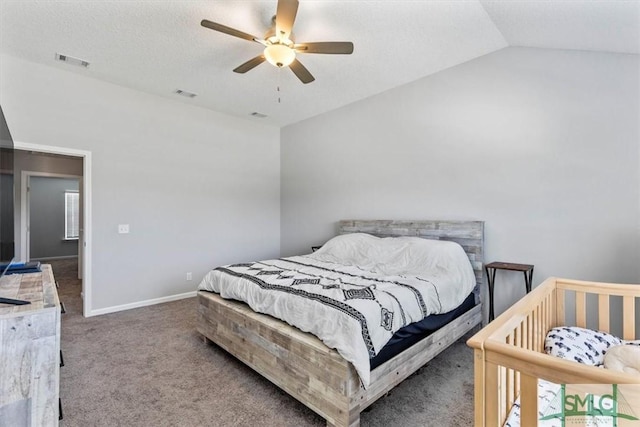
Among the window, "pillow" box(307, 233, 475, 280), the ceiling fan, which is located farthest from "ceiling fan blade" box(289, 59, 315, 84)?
the window

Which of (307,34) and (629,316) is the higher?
(307,34)

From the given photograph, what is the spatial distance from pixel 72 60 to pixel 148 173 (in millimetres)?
1455

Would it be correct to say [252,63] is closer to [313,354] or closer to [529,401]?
[313,354]

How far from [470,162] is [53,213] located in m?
10.1

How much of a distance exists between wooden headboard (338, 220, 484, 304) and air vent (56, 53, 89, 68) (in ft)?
12.4

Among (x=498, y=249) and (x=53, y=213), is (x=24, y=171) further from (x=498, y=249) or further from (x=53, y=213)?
(x=498, y=249)

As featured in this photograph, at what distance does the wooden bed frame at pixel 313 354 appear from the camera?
1.67m

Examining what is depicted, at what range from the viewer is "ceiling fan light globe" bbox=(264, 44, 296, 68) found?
2.40m

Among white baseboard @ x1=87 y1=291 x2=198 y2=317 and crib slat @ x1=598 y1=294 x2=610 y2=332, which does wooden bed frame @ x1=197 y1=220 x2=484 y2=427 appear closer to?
crib slat @ x1=598 y1=294 x2=610 y2=332

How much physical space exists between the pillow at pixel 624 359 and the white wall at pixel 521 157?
1.30m

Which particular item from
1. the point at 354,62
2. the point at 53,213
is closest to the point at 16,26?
the point at 354,62

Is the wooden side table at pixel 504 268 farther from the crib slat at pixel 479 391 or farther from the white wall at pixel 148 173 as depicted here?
the white wall at pixel 148 173

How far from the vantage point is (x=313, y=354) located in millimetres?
1806

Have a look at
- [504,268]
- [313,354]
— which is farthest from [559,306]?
[313,354]
